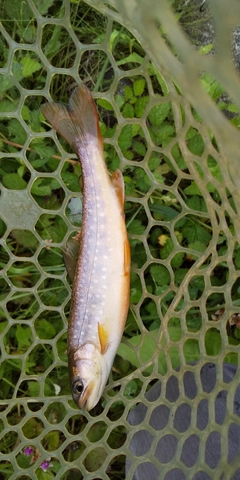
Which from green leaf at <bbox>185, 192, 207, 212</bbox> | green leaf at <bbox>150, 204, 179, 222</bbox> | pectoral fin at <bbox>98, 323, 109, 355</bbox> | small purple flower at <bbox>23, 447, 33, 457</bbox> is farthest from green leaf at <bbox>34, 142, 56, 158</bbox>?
small purple flower at <bbox>23, 447, 33, 457</bbox>

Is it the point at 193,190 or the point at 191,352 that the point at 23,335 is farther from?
the point at 193,190

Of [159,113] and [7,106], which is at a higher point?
[159,113]

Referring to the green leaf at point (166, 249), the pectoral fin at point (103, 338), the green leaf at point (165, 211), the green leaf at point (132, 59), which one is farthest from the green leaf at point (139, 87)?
the pectoral fin at point (103, 338)

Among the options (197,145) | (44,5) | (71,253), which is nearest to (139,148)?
(197,145)

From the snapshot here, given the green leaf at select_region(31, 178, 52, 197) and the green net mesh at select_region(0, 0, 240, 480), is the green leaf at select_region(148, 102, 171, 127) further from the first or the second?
the green leaf at select_region(31, 178, 52, 197)

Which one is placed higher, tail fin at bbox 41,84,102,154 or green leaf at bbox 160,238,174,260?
tail fin at bbox 41,84,102,154

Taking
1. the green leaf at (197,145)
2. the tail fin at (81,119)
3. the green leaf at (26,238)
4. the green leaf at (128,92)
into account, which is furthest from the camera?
the green leaf at (26,238)

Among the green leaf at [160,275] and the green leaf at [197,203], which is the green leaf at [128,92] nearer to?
the green leaf at [197,203]
